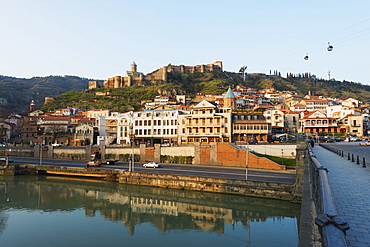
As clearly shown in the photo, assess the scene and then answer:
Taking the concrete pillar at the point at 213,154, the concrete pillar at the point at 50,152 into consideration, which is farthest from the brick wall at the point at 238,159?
the concrete pillar at the point at 50,152

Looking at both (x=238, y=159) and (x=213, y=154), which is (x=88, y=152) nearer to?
(x=213, y=154)

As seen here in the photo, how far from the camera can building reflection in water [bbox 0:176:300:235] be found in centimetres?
2150

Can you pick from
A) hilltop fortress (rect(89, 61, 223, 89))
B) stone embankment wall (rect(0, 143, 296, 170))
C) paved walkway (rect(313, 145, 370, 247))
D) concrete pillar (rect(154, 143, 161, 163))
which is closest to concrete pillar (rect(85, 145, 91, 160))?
stone embankment wall (rect(0, 143, 296, 170))

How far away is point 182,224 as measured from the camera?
2066cm

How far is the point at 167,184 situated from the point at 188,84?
388 ft

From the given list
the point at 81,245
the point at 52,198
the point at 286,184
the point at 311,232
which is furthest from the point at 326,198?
the point at 52,198

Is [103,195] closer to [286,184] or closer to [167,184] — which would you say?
[167,184]

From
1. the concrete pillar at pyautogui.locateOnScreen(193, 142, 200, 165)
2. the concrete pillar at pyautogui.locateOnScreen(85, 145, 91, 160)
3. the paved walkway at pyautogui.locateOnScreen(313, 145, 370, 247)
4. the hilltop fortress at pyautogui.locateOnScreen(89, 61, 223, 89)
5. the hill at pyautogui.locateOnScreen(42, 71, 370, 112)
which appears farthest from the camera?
the hilltop fortress at pyautogui.locateOnScreen(89, 61, 223, 89)

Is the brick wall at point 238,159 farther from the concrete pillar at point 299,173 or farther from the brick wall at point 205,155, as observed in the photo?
the concrete pillar at point 299,173

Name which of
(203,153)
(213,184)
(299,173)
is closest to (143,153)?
(203,153)

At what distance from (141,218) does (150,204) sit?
4054 millimetres

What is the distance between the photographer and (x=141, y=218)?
22.2 meters

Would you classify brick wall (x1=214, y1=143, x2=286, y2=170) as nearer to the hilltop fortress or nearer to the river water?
the river water

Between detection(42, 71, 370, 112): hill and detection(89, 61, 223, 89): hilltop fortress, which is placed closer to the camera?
detection(42, 71, 370, 112): hill
